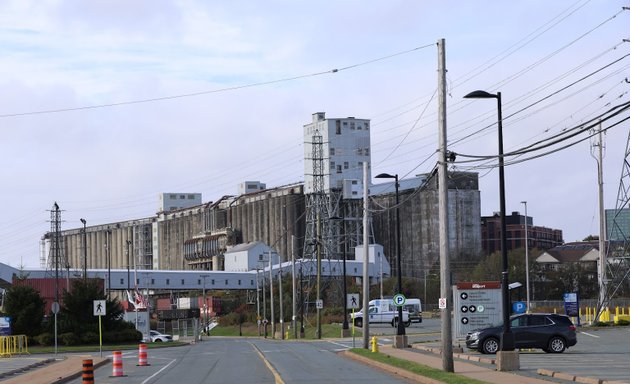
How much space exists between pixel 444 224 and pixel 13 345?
1435 inches

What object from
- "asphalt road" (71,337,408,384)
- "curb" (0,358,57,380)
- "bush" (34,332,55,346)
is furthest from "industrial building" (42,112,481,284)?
"asphalt road" (71,337,408,384)

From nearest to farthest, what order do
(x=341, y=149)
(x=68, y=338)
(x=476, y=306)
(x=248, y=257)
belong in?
(x=476, y=306) < (x=68, y=338) < (x=341, y=149) < (x=248, y=257)

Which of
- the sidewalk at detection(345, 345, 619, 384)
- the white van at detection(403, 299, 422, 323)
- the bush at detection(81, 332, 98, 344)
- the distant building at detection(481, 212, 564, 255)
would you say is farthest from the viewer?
the distant building at detection(481, 212, 564, 255)

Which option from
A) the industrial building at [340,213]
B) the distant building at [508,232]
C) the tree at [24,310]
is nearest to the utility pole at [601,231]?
the tree at [24,310]

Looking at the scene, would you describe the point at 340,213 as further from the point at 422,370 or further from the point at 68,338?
the point at 422,370

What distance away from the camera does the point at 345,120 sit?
13550cm

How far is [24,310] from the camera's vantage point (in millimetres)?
66688

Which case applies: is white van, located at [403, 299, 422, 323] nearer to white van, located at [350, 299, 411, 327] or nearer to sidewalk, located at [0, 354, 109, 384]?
white van, located at [350, 299, 411, 327]

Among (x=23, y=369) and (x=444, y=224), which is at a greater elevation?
(x=444, y=224)

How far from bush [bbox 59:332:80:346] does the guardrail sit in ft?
11.6

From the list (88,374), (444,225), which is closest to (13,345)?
(88,374)

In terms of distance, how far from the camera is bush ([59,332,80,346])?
65562 millimetres

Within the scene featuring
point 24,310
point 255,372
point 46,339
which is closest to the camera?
point 255,372

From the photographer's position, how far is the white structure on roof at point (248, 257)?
147750 mm
